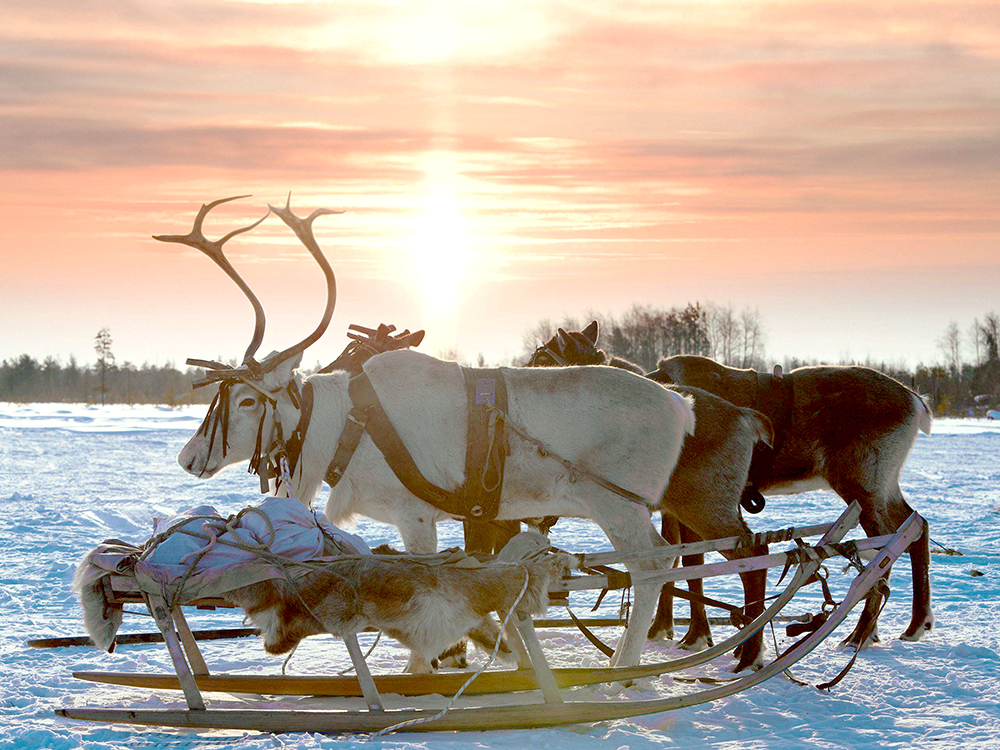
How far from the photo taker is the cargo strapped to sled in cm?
582

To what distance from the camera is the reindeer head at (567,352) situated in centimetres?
756

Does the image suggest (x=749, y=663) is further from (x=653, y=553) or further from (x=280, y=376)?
(x=280, y=376)

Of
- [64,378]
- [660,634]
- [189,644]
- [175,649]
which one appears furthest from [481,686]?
[64,378]

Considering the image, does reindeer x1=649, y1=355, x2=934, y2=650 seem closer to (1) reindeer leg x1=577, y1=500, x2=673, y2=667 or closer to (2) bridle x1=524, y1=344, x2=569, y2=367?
(2) bridle x1=524, y1=344, x2=569, y2=367

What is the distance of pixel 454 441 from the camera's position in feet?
19.4

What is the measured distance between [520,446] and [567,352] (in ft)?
6.15

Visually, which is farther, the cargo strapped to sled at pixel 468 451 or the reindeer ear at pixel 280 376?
the reindeer ear at pixel 280 376

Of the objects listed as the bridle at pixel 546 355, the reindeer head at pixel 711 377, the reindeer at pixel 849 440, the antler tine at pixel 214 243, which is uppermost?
the antler tine at pixel 214 243

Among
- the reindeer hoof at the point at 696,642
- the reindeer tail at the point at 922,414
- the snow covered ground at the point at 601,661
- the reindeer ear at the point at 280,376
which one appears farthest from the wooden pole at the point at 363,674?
the reindeer tail at the point at 922,414

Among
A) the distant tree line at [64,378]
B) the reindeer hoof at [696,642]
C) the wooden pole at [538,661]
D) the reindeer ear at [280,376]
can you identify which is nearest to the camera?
the wooden pole at [538,661]

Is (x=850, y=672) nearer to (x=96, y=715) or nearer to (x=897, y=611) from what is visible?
(x=897, y=611)

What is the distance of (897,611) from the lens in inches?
315

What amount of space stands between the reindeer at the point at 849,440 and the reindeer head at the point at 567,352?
1.09m

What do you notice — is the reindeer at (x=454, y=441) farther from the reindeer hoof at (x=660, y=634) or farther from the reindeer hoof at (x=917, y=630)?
the reindeer hoof at (x=917, y=630)
